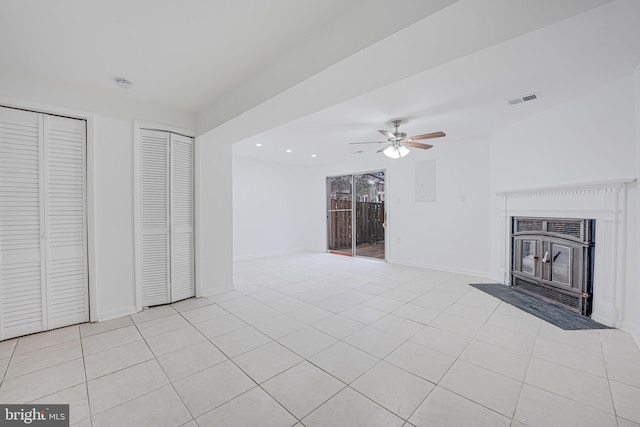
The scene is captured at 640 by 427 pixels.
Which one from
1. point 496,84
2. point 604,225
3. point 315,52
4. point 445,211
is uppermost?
point 496,84

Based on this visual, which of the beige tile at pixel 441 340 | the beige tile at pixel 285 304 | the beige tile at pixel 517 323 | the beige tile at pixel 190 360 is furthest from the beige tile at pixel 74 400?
the beige tile at pixel 517 323

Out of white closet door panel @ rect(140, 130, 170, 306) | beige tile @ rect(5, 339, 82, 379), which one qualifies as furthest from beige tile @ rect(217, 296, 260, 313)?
beige tile @ rect(5, 339, 82, 379)

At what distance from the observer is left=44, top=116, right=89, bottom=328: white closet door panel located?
2.60 meters

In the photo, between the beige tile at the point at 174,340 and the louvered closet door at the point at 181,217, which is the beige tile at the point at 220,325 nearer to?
the beige tile at the point at 174,340

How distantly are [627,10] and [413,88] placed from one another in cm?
141

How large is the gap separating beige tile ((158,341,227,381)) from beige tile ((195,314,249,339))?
Result: 23cm

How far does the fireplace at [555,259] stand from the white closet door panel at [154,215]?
16.1 ft

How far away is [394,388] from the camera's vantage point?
1753 millimetres

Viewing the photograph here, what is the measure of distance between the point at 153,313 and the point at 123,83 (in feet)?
8.25

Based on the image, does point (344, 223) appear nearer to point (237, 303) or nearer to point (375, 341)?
point (237, 303)

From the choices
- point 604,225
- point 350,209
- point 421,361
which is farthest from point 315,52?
point 350,209

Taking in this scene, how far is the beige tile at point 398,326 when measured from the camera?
8.26ft

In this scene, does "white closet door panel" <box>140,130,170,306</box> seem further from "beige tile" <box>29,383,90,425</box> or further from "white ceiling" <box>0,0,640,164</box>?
"beige tile" <box>29,383,90,425</box>

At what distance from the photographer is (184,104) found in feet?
10.4
